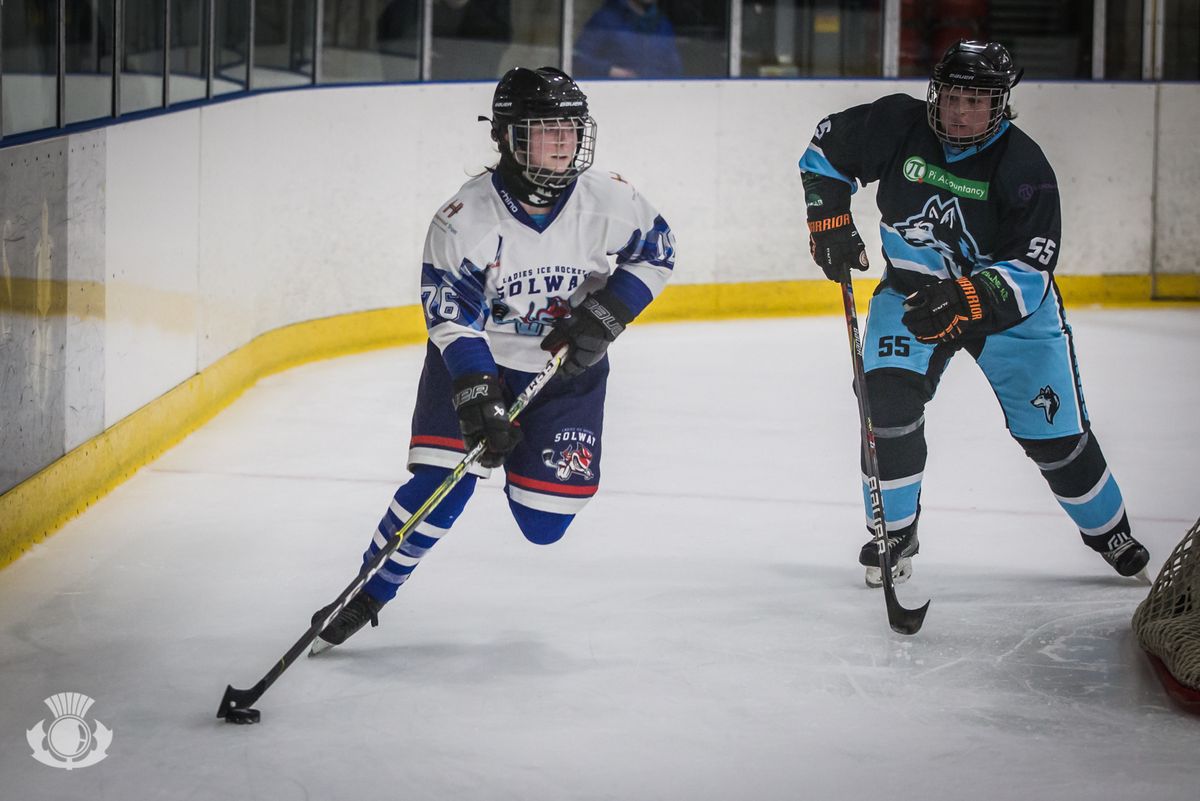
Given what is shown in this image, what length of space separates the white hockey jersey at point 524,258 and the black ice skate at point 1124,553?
3.88 feet

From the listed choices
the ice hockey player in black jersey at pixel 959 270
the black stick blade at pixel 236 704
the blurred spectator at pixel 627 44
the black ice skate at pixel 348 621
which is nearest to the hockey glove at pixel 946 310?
the ice hockey player in black jersey at pixel 959 270

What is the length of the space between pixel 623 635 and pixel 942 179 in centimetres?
110

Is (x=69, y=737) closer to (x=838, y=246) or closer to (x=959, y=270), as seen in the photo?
(x=838, y=246)

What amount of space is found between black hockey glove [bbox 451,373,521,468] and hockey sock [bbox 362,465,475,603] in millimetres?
160

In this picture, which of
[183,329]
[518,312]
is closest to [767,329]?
[183,329]

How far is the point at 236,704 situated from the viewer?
2.71m

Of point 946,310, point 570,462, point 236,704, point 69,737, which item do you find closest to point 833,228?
point 946,310

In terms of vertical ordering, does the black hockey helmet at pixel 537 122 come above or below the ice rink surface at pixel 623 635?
above

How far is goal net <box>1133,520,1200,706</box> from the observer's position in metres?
2.87

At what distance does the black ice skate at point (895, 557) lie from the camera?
356cm

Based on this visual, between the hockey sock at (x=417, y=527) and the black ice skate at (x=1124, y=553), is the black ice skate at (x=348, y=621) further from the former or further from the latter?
the black ice skate at (x=1124, y=553)

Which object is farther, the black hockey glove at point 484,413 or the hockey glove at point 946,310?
the hockey glove at point 946,310

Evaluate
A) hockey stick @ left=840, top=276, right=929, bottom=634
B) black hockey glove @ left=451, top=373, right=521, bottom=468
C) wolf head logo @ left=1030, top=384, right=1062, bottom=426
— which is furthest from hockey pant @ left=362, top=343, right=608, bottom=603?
wolf head logo @ left=1030, top=384, right=1062, bottom=426

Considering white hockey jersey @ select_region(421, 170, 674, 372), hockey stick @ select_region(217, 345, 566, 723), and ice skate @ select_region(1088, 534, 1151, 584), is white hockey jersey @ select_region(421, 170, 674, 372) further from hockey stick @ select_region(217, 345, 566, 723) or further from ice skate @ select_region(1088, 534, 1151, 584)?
ice skate @ select_region(1088, 534, 1151, 584)
